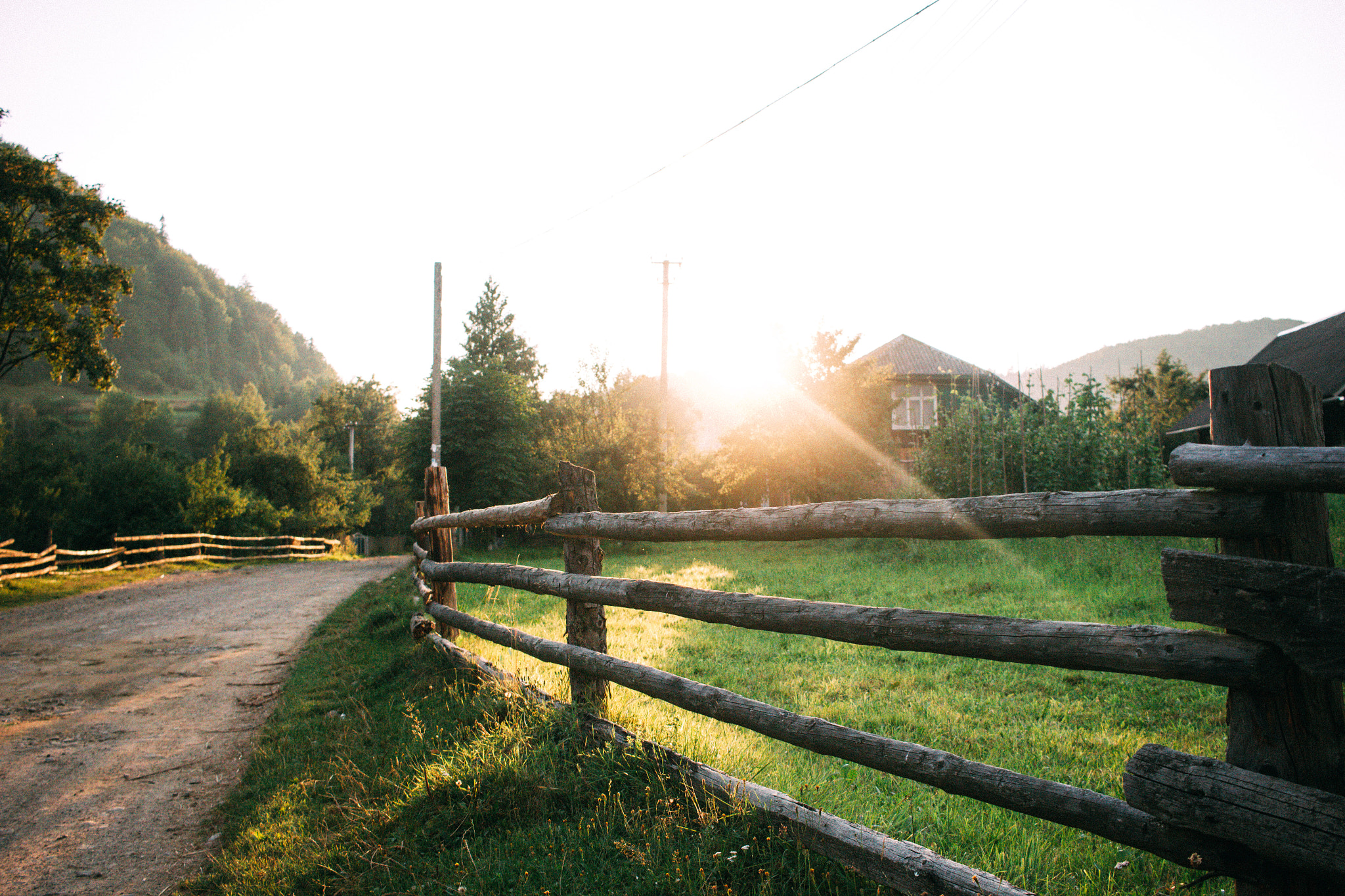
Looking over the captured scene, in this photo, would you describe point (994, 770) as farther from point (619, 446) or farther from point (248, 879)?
point (619, 446)

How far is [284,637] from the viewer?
9.02 m

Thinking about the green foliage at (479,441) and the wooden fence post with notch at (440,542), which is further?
the green foliage at (479,441)

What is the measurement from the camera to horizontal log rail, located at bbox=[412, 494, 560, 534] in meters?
4.44

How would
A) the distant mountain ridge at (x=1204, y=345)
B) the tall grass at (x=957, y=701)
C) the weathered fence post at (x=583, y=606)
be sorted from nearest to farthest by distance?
the tall grass at (x=957, y=701) < the weathered fence post at (x=583, y=606) < the distant mountain ridge at (x=1204, y=345)

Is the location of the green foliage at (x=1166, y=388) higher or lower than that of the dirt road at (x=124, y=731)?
higher

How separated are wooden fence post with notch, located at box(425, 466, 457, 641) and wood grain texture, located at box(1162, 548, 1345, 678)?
6.00 metres

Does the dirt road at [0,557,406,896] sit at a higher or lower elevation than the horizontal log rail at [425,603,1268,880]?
lower

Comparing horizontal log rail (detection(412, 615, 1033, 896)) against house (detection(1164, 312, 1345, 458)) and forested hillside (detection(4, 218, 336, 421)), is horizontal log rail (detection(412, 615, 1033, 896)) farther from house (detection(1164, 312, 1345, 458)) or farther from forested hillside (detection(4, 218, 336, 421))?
forested hillside (detection(4, 218, 336, 421))

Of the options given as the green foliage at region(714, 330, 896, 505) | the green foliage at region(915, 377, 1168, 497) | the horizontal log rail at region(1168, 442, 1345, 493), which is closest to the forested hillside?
the green foliage at region(714, 330, 896, 505)

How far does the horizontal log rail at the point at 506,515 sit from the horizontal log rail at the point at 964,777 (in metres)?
1.21

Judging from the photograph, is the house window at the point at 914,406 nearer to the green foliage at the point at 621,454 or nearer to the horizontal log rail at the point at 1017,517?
the green foliage at the point at 621,454

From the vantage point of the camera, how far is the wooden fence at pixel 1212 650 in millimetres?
1659

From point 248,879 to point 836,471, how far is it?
60.8 ft

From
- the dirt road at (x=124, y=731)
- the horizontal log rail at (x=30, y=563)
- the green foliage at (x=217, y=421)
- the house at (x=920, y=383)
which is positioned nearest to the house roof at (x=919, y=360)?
the house at (x=920, y=383)
